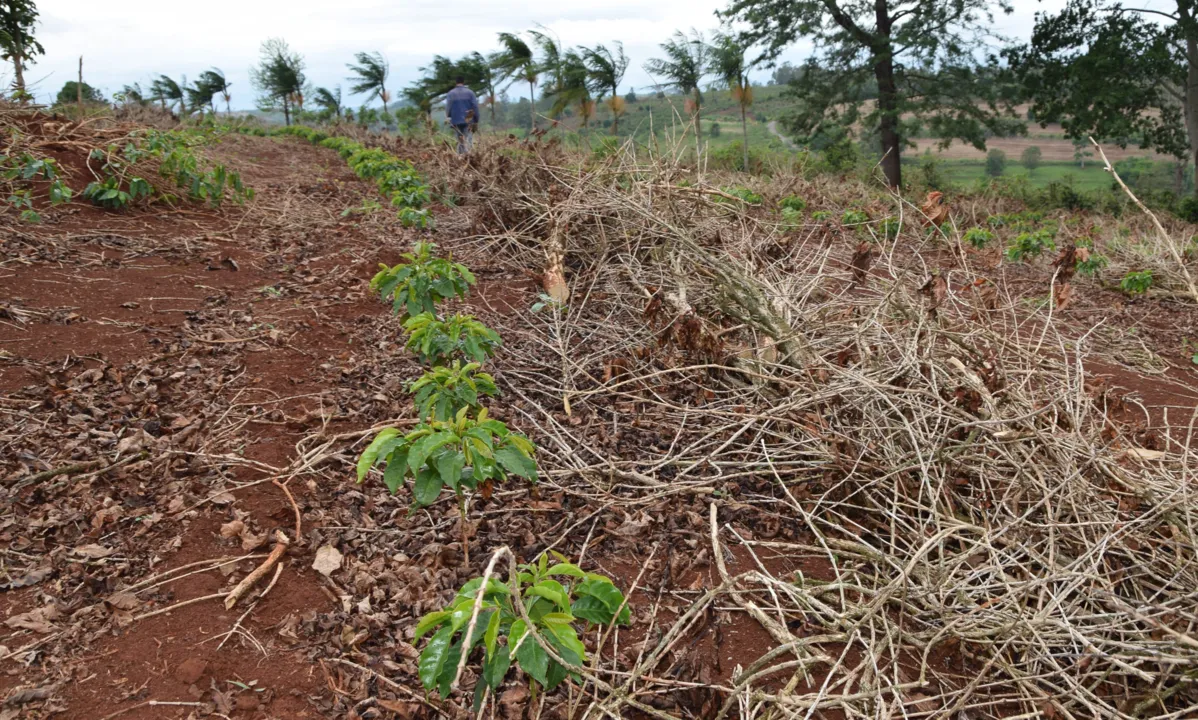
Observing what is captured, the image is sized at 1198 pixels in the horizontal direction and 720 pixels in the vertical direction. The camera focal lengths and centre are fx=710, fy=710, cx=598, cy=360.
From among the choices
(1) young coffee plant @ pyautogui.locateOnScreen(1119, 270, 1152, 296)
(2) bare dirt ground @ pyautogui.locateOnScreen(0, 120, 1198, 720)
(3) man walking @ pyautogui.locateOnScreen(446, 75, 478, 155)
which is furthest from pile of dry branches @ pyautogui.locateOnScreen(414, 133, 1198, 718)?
(3) man walking @ pyautogui.locateOnScreen(446, 75, 478, 155)

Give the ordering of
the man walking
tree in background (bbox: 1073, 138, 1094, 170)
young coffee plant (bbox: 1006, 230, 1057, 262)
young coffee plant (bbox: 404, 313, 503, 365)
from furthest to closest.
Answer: tree in background (bbox: 1073, 138, 1094, 170), the man walking, young coffee plant (bbox: 1006, 230, 1057, 262), young coffee plant (bbox: 404, 313, 503, 365)

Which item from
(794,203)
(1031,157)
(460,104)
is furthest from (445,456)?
(1031,157)

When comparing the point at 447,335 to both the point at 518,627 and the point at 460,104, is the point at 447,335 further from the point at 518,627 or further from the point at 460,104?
the point at 460,104

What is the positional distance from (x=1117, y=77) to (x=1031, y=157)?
18670 millimetres

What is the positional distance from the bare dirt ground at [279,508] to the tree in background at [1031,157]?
31253 millimetres

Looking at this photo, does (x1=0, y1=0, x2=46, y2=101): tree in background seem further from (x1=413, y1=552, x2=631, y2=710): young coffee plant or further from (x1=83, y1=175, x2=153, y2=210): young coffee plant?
(x1=413, y1=552, x2=631, y2=710): young coffee plant

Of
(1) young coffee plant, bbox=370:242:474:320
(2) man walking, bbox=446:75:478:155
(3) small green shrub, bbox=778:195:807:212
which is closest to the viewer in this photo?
(1) young coffee plant, bbox=370:242:474:320

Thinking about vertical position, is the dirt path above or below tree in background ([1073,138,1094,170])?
below

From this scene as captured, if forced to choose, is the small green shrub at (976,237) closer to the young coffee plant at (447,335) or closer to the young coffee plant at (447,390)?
the young coffee plant at (447,335)

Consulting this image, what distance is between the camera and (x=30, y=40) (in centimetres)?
1440

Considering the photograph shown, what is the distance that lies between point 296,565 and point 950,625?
79.9 inches

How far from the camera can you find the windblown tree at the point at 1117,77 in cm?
1505

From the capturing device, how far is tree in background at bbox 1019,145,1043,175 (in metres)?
30.7

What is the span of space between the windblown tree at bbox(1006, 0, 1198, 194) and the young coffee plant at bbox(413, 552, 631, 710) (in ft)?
59.5
